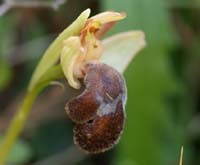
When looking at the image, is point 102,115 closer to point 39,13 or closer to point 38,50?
point 38,50

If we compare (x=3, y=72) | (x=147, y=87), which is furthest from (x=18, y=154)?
(x=147, y=87)

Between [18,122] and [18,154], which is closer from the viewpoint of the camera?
[18,122]

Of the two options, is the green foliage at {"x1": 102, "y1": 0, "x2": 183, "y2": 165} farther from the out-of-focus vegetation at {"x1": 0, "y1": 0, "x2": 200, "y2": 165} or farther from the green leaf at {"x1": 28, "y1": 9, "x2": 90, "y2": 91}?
the green leaf at {"x1": 28, "y1": 9, "x2": 90, "y2": 91}

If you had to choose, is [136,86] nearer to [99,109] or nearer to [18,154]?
[18,154]

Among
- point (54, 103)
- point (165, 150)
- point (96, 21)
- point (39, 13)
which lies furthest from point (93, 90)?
point (39, 13)

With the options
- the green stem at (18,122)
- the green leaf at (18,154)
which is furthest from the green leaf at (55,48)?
the green leaf at (18,154)

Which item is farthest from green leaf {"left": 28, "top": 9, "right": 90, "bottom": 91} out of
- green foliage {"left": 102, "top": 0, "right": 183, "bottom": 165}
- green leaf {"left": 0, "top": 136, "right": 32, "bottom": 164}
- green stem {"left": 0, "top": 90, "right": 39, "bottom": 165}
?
green foliage {"left": 102, "top": 0, "right": 183, "bottom": 165}

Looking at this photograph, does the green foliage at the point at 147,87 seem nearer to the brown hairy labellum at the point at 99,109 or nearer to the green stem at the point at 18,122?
the green stem at the point at 18,122
